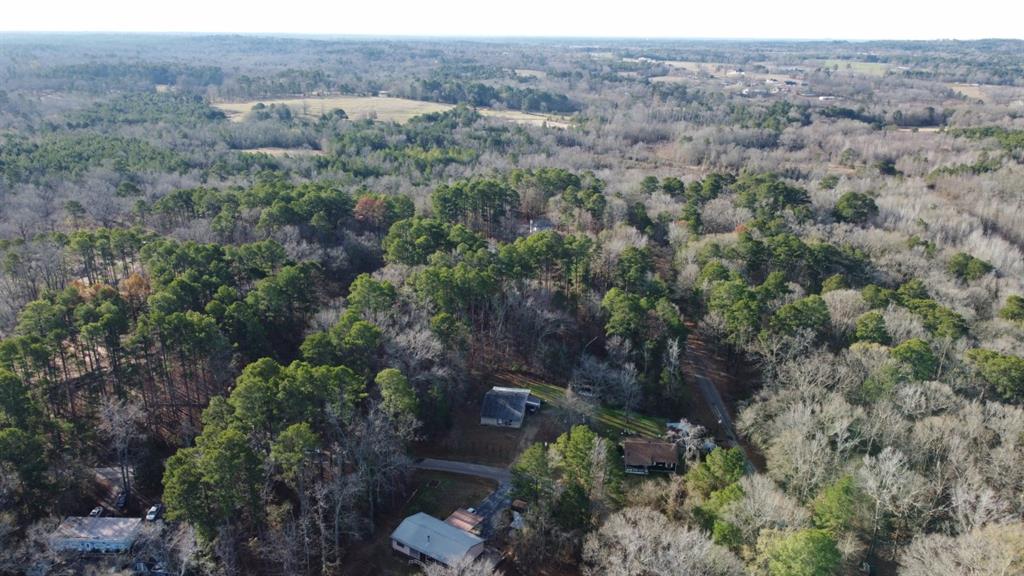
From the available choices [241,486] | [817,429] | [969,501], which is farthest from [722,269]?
[241,486]

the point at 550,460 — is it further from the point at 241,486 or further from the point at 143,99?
the point at 143,99

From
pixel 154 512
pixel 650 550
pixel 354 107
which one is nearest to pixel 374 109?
pixel 354 107

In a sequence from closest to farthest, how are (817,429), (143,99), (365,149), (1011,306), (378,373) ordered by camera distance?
(817,429) < (378,373) < (1011,306) < (365,149) < (143,99)

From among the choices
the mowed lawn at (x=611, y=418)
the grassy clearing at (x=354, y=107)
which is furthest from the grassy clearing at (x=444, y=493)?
the grassy clearing at (x=354, y=107)

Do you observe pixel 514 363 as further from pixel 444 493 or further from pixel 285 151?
pixel 285 151

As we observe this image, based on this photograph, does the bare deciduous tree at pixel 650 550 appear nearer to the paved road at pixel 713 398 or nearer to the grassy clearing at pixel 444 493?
the grassy clearing at pixel 444 493

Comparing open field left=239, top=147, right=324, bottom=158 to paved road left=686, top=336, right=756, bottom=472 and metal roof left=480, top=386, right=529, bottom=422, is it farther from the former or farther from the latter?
paved road left=686, top=336, right=756, bottom=472
